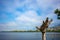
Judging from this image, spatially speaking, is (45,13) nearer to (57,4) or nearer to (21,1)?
(57,4)

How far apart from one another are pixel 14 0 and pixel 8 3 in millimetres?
314

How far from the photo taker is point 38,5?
7.15 metres

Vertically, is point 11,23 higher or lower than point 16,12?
lower

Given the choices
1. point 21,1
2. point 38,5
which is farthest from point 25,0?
point 38,5

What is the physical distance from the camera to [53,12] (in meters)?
7.04

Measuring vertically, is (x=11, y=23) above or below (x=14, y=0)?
below

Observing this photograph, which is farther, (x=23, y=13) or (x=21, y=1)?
(x=23, y=13)

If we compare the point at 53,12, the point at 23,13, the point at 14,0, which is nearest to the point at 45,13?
the point at 53,12

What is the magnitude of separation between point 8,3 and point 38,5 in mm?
1438

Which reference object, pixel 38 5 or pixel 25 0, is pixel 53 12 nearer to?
pixel 38 5

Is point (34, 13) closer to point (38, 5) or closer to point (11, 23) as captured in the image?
point (38, 5)

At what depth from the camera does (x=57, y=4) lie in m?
7.03

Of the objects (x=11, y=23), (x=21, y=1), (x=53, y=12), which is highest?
(x=21, y=1)

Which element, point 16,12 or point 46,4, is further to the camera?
point 16,12
